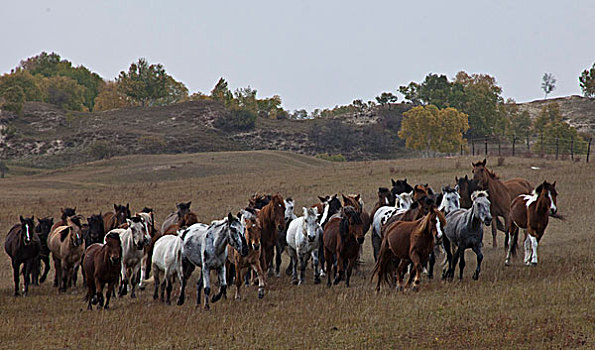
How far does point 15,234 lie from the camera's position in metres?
16.0

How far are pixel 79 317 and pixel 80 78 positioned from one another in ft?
488

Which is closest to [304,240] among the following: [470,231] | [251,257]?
[251,257]

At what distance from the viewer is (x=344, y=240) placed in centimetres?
1417

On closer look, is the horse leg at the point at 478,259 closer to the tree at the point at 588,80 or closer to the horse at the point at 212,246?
the horse at the point at 212,246

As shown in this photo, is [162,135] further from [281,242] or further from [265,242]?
[265,242]

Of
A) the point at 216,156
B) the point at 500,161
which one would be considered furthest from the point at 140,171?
the point at 500,161

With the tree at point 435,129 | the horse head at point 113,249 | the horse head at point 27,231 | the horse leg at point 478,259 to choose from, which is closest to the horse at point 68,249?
the horse head at point 27,231

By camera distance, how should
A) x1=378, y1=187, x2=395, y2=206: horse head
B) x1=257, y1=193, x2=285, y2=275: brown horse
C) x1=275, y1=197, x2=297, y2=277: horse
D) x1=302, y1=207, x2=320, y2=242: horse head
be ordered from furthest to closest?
x1=378, y1=187, x2=395, y2=206: horse head < x1=275, y1=197, x2=297, y2=277: horse < x1=257, y1=193, x2=285, y2=275: brown horse < x1=302, y1=207, x2=320, y2=242: horse head

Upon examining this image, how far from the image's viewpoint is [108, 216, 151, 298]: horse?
1298cm

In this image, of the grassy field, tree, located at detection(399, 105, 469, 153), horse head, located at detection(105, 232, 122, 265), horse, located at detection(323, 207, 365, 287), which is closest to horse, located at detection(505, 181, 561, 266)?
the grassy field

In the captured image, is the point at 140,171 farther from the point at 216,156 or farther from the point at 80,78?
the point at 80,78

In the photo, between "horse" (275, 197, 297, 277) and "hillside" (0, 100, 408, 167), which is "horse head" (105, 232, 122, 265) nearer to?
"horse" (275, 197, 297, 277)

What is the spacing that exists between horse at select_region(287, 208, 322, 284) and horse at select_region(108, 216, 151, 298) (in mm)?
3575

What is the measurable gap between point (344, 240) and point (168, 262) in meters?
3.67
